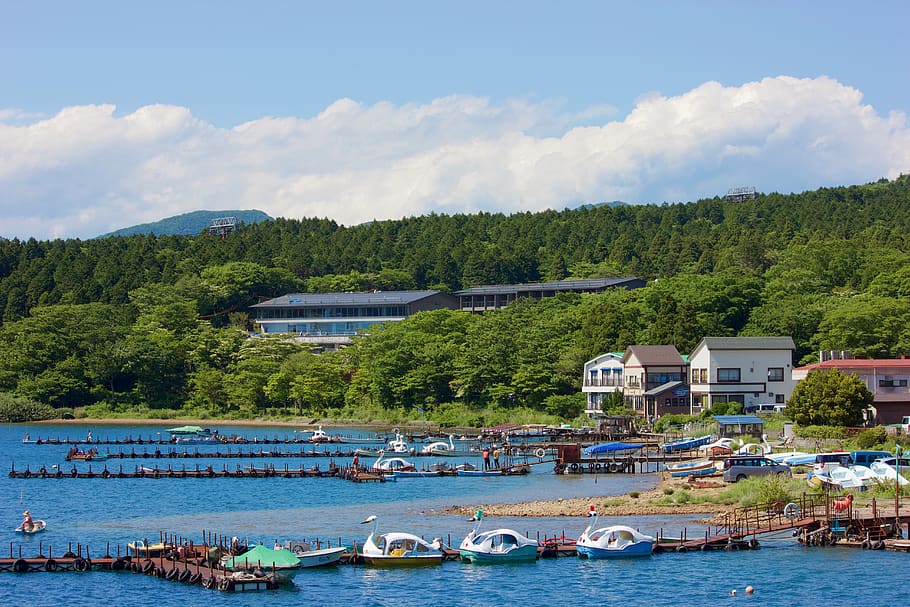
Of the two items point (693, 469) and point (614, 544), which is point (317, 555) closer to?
point (614, 544)

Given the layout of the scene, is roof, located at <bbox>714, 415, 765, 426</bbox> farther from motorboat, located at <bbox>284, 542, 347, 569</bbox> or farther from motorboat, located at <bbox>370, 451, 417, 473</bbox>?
motorboat, located at <bbox>284, 542, 347, 569</bbox>

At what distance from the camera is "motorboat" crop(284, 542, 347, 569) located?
3771 cm

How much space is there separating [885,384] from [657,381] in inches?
726

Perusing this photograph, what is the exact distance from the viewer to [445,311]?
118250 mm

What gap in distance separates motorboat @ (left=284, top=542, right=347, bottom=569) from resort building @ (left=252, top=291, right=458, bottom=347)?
314 ft

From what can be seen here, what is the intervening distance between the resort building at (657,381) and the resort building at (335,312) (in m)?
51.9

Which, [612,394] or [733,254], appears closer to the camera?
[612,394]

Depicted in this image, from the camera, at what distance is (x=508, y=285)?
154m

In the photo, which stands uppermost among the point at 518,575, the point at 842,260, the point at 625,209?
the point at 625,209

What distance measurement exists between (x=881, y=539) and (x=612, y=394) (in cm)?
4917

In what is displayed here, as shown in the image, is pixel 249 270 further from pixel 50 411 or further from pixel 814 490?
pixel 814 490

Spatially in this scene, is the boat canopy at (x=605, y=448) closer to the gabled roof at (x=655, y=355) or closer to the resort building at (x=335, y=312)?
the gabled roof at (x=655, y=355)

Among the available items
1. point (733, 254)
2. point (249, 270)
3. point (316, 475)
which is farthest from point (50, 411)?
point (733, 254)

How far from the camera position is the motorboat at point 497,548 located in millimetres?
38403
